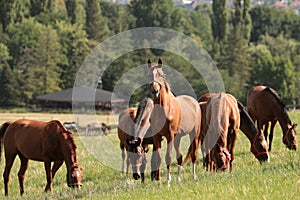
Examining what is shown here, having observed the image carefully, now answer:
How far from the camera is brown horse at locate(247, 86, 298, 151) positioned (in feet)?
49.8

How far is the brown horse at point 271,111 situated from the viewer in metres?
15.2

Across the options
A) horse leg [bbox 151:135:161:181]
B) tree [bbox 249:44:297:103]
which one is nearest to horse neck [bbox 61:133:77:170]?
horse leg [bbox 151:135:161:181]

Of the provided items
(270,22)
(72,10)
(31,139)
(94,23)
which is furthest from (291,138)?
(270,22)

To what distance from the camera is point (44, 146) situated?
12859 mm

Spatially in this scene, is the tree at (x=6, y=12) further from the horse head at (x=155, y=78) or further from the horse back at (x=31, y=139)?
the horse head at (x=155, y=78)

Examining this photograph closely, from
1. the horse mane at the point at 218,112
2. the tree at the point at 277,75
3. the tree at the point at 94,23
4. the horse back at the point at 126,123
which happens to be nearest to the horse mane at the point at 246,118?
the horse mane at the point at 218,112

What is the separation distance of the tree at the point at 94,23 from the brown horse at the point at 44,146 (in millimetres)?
79612

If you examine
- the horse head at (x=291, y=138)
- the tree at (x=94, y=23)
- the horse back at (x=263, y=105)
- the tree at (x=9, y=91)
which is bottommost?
the tree at (x=9, y=91)

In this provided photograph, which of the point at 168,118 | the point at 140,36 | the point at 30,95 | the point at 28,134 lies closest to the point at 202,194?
the point at 168,118

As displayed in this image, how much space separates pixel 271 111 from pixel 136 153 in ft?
Answer: 18.4

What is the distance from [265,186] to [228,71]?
7999cm

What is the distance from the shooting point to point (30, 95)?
77312 mm

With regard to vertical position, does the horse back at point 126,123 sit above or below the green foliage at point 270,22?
below

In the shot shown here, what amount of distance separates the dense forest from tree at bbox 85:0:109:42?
0.05 m
